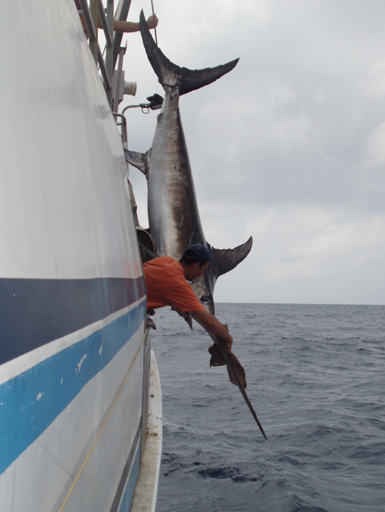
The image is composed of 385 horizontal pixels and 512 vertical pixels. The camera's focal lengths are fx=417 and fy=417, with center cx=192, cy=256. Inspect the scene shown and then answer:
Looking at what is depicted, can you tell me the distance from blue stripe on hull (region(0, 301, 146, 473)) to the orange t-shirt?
5.31 feet

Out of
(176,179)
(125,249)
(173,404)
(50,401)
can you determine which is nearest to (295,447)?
(173,404)

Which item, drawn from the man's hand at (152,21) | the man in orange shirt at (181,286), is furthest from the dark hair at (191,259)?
the man's hand at (152,21)

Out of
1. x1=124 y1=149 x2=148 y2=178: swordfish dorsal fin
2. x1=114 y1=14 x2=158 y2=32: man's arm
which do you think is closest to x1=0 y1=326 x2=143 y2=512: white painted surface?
x1=124 y1=149 x2=148 y2=178: swordfish dorsal fin

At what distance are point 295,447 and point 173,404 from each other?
222 cm

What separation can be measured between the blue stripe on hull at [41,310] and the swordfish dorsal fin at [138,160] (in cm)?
340

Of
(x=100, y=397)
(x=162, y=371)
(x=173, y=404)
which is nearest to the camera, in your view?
(x=100, y=397)

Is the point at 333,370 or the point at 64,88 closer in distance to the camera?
the point at 64,88

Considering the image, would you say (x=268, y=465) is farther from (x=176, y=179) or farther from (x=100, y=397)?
(x=100, y=397)

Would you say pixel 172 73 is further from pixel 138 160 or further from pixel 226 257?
pixel 226 257

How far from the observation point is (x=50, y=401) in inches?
27.2

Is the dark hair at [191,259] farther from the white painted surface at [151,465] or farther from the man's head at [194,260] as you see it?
the white painted surface at [151,465]

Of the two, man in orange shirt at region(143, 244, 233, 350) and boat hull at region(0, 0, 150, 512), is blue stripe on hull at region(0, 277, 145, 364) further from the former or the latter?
man in orange shirt at region(143, 244, 233, 350)

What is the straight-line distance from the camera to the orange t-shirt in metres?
2.67

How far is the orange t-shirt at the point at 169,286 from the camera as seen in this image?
105 inches
